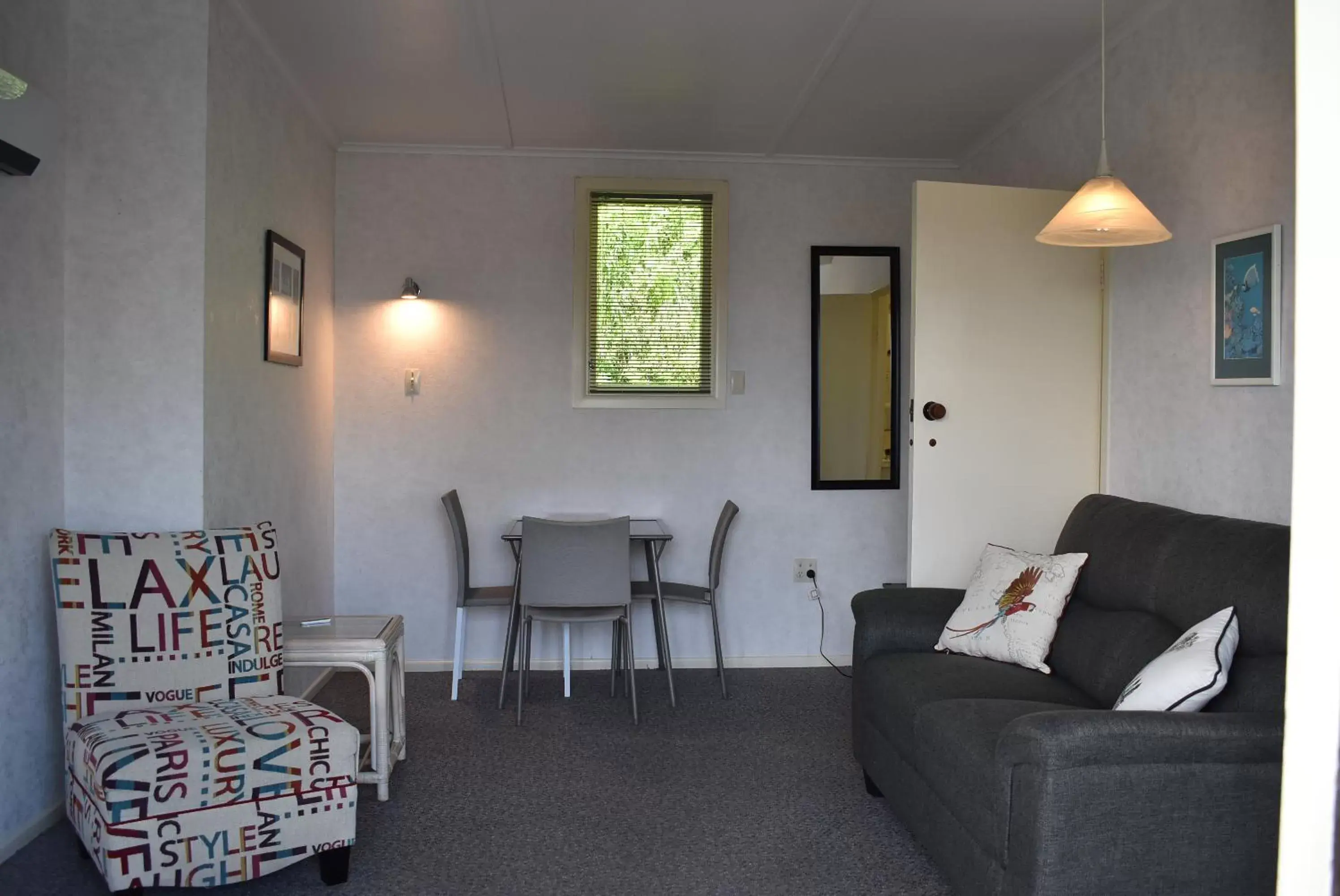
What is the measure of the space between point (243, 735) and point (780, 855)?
1.45m

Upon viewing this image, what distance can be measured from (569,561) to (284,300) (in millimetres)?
1527

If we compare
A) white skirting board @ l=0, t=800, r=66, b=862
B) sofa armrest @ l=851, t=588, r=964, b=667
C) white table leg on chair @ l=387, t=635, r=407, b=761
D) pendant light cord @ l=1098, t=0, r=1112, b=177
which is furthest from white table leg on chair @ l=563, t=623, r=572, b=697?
pendant light cord @ l=1098, t=0, r=1112, b=177

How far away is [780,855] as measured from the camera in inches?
103

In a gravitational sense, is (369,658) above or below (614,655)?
above

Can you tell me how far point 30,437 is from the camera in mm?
2658

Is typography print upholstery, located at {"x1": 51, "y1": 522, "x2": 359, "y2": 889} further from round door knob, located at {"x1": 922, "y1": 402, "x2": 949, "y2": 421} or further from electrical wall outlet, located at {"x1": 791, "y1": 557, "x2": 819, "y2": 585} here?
electrical wall outlet, located at {"x1": 791, "y1": 557, "x2": 819, "y2": 585}

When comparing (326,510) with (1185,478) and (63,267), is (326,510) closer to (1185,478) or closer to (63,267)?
(63,267)

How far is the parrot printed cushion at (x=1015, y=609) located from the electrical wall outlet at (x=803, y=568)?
167cm

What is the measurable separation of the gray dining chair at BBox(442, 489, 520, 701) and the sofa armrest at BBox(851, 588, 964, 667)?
1658 millimetres

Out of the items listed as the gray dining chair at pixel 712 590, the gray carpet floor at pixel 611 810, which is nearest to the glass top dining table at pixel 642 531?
the gray dining chair at pixel 712 590

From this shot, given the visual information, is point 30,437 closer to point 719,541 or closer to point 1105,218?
point 719,541

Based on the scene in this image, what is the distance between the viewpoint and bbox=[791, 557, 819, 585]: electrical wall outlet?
4.74m

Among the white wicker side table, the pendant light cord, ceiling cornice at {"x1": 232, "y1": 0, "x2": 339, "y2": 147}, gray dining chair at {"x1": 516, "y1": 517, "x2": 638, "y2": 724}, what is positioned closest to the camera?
the pendant light cord

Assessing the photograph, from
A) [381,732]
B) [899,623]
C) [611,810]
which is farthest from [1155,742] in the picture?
[381,732]
